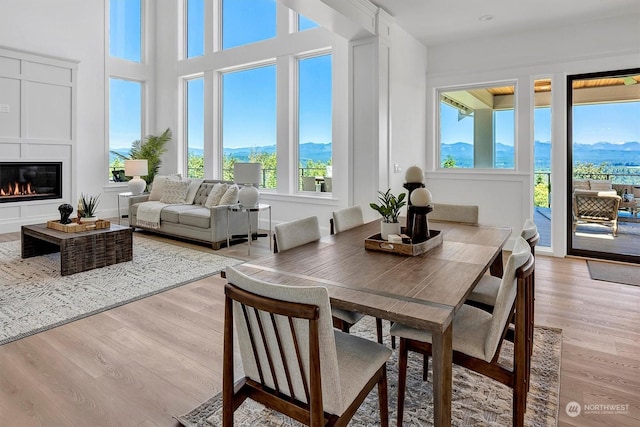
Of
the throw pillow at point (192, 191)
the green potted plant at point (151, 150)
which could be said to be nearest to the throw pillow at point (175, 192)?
the throw pillow at point (192, 191)

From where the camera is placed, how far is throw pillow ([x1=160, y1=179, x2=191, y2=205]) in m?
6.23

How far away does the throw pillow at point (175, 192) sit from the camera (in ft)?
20.4

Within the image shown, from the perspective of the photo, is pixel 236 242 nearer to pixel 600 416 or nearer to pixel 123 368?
pixel 123 368

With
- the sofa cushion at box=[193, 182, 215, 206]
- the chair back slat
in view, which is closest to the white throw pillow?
the sofa cushion at box=[193, 182, 215, 206]

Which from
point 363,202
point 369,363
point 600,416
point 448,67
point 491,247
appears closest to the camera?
point 369,363

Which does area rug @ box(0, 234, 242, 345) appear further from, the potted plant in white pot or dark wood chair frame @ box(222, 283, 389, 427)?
the potted plant in white pot

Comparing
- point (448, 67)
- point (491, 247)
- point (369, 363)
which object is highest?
point (448, 67)

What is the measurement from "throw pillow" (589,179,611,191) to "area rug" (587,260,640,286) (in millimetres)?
916

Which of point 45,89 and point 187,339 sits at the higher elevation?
point 45,89

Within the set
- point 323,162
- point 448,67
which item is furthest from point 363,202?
point 448,67

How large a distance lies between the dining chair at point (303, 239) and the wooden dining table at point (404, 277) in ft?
0.19

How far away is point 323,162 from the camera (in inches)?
244

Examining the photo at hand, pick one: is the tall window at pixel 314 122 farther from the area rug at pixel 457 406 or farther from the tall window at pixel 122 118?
the area rug at pixel 457 406

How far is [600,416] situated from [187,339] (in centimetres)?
238
